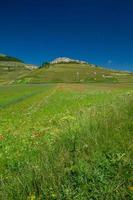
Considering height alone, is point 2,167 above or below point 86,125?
below

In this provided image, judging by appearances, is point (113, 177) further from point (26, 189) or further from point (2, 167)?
point (2, 167)

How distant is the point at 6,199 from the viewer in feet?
19.7

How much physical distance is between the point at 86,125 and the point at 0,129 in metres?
9.34

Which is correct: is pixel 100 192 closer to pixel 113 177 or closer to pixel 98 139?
pixel 113 177

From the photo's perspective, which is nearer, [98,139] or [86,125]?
[98,139]

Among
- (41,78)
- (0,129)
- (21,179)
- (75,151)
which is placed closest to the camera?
(21,179)

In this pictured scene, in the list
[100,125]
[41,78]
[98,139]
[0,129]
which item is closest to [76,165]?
[98,139]

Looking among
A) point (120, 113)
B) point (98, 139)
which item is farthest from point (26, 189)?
point (120, 113)

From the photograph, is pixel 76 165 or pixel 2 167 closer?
pixel 76 165

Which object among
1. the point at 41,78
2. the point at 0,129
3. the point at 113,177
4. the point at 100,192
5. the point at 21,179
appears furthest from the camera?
the point at 41,78

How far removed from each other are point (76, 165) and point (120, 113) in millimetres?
3570

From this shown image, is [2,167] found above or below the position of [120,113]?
below

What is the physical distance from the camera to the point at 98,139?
7902mm

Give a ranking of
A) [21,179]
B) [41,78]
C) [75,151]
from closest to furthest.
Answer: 1. [21,179]
2. [75,151]
3. [41,78]
